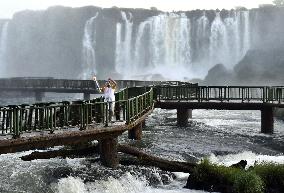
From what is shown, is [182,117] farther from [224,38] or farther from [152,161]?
[224,38]

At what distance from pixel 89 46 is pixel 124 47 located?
11309mm

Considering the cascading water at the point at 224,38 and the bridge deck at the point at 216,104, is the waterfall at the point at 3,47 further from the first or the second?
the bridge deck at the point at 216,104

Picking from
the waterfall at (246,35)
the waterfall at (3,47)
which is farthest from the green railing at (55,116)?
the waterfall at (3,47)

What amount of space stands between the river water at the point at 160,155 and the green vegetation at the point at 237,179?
626 millimetres

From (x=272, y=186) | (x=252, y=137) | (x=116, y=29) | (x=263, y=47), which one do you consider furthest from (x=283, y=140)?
(x=116, y=29)

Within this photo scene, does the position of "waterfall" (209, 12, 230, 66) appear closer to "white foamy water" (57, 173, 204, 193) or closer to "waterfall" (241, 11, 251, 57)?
"waterfall" (241, 11, 251, 57)

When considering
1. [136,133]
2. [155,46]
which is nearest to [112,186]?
[136,133]

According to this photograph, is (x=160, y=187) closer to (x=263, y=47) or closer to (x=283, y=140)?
(x=283, y=140)

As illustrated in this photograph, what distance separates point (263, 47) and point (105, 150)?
236ft

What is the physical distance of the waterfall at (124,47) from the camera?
96.8 m

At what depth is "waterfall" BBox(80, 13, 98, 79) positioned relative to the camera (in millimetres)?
104812

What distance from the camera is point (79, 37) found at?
110812 mm

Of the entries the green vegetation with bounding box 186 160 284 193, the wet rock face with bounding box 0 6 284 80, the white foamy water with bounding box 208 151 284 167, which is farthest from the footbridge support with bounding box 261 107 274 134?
the wet rock face with bounding box 0 6 284 80

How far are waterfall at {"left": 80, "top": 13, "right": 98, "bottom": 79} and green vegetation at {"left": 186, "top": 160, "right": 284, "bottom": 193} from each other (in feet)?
286
